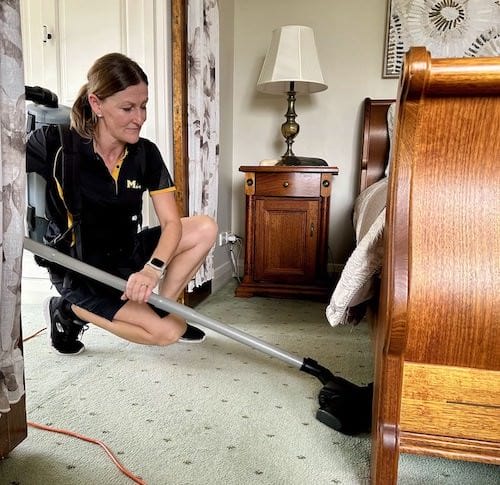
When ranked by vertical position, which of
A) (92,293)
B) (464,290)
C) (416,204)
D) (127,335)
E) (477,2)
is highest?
(477,2)

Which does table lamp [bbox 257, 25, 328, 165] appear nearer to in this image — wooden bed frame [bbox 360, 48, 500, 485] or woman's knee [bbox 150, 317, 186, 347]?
woman's knee [bbox 150, 317, 186, 347]

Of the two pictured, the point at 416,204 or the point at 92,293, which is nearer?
the point at 416,204

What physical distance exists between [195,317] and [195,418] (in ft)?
0.82

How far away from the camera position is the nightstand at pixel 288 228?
7.34 ft

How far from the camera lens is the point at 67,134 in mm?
1200

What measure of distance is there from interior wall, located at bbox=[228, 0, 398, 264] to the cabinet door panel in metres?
0.53

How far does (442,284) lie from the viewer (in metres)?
0.74

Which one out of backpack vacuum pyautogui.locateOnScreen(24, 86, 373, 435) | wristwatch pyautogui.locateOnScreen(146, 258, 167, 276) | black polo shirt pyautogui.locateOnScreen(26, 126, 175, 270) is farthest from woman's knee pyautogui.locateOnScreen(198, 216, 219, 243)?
backpack vacuum pyautogui.locateOnScreen(24, 86, 373, 435)

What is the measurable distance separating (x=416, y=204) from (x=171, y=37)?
4.74 ft

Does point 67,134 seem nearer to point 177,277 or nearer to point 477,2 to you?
point 177,277

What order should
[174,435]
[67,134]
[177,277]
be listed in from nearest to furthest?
[174,435] < [67,134] < [177,277]

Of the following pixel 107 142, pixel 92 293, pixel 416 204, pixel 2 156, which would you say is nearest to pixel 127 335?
pixel 92 293

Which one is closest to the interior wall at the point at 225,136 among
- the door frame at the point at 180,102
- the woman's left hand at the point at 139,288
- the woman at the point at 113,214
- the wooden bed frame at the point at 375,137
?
the door frame at the point at 180,102

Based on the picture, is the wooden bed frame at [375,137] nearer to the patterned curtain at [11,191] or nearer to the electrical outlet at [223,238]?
the electrical outlet at [223,238]
